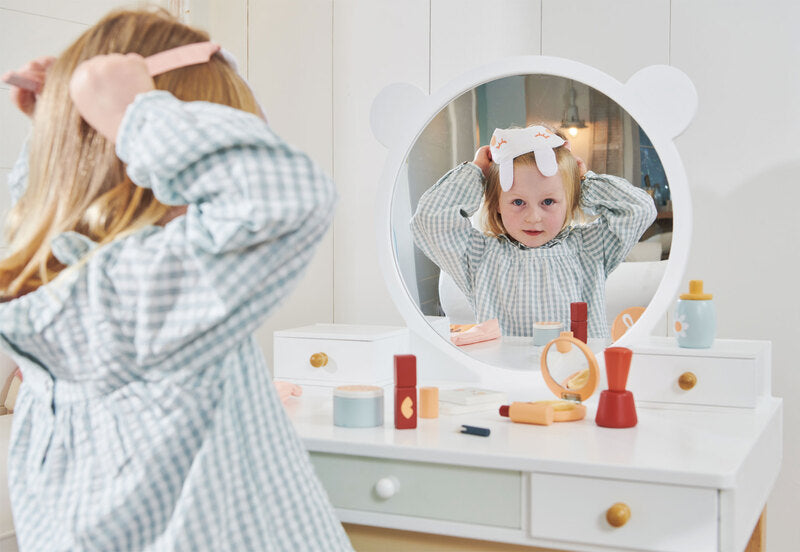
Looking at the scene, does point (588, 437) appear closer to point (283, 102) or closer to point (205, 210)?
point (205, 210)

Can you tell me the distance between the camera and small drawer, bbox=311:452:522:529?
107cm

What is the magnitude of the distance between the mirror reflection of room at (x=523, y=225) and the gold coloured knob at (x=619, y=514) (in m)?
0.51

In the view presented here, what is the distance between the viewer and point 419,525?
111cm

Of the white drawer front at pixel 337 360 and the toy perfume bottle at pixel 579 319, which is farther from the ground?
the toy perfume bottle at pixel 579 319

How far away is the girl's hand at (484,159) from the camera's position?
1.53 meters

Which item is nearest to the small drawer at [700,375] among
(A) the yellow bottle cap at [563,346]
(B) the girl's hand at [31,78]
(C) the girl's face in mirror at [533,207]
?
(A) the yellow bottle cap at [563,346]

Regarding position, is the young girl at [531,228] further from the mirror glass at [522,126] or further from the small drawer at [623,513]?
the small drawer at [623,513]

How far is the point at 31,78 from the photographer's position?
92 centimetres

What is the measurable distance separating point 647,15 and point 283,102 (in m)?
0.79

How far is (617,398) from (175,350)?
2.20ft

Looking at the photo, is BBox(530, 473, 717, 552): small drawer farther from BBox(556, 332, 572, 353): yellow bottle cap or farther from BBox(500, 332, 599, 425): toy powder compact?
BBox(556, 332, 572, 353): yellow bottle cap

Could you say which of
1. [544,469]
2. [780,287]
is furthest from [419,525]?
[780,287]

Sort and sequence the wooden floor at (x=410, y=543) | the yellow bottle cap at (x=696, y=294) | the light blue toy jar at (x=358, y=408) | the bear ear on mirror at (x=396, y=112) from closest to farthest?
the wooden floor at (x=410, y=543) < the light blue toy jar at (x=358, y=408) < the yellow bottle cap at (x=696, y=294) < the bear ear on mirror at (x=396, y=112)

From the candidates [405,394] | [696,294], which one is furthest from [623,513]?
[696,294]
